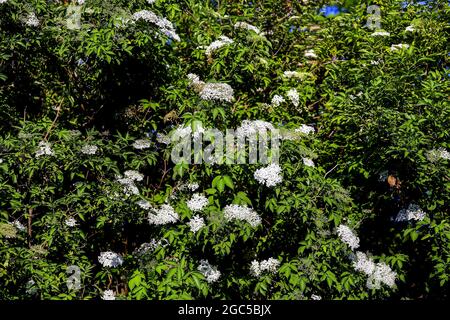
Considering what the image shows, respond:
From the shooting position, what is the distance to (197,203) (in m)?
3.70

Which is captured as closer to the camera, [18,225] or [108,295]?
[18,225]

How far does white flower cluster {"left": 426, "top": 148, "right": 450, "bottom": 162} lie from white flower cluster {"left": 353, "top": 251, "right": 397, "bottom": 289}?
2.70ft

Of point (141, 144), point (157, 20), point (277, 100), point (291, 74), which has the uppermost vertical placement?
point (157, 20)

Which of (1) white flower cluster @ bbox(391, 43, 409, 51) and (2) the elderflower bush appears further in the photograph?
(1) white flower cluster @ bbox(391, 43, 409, 51)

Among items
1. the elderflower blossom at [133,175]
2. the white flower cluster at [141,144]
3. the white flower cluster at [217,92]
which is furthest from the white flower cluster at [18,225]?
the white flower cluster at [217,92]

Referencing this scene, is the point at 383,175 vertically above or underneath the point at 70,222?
above

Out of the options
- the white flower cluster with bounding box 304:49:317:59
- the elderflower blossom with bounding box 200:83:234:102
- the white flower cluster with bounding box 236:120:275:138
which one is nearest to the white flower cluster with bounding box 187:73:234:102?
the elderflower blossom with bounding box 200:83:234:102

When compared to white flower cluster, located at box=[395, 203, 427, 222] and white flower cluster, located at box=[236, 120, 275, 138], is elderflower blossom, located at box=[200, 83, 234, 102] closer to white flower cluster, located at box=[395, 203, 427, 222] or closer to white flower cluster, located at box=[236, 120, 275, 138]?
white flower cluster, located at box=[236, 120, 275, 138]

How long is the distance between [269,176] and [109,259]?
50.6 inches

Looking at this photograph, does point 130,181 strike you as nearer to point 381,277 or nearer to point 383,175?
point 383,175

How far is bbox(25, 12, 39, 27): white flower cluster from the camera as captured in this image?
13.2 feet

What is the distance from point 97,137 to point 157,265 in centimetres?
119

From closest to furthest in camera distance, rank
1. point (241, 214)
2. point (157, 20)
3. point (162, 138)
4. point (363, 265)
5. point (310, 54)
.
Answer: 1. point (241, 214)
2. point (363, 265)
3. point (157, 20)
4. point (162, 138)
5. point (310, 54)

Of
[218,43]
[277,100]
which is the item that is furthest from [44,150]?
[277,100]
